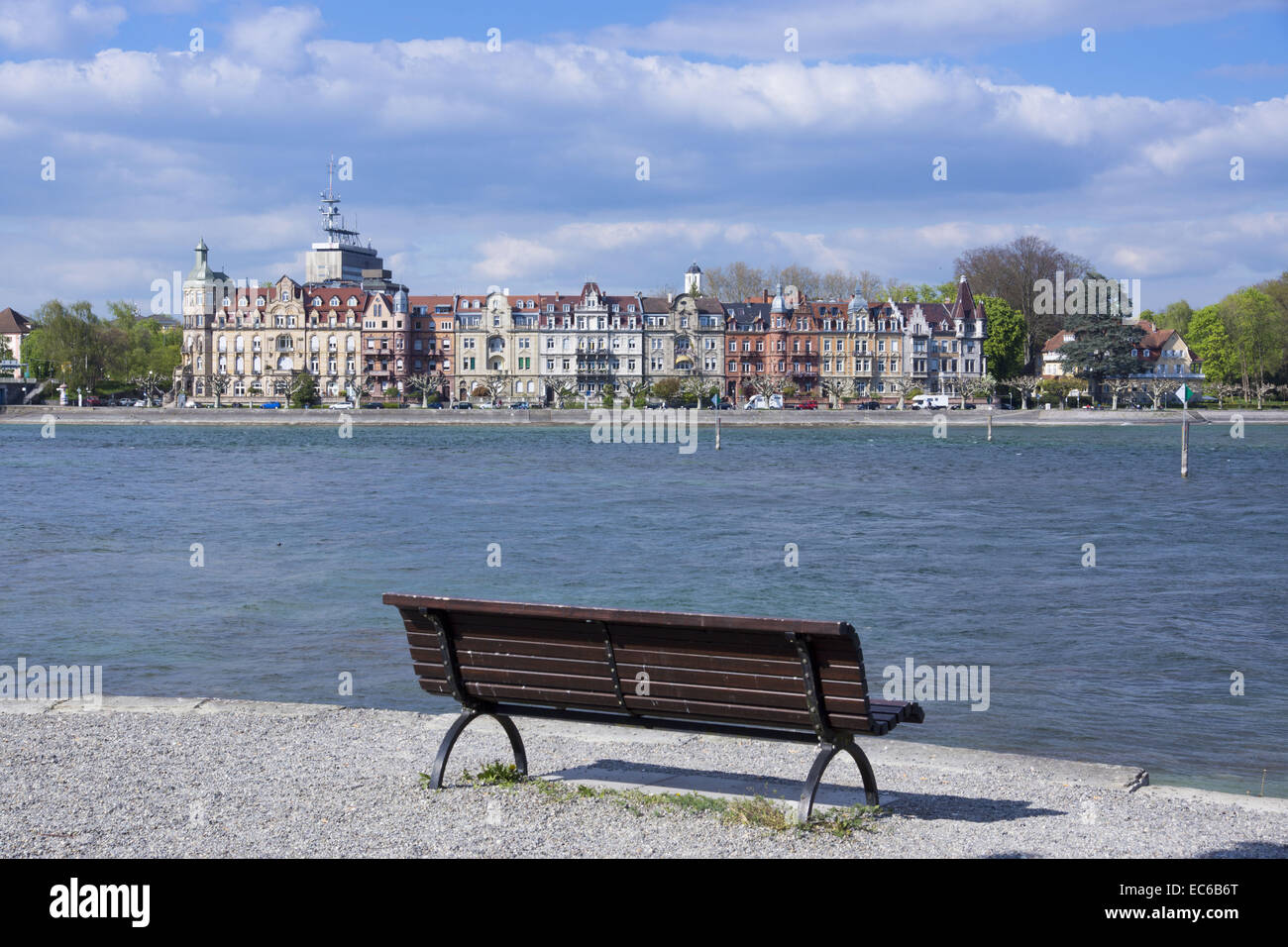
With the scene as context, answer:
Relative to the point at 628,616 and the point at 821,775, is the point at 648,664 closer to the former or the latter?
the point at 628,616

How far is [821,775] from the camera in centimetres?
654

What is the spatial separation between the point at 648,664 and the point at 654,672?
0.16ft

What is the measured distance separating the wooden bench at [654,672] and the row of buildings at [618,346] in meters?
118

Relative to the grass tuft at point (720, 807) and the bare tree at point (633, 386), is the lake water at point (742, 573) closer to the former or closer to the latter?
the grass tuft at point (720, 807)

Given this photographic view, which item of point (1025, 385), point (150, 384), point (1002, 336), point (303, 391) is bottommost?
point (1025, 385)

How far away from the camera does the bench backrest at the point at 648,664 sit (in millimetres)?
6316

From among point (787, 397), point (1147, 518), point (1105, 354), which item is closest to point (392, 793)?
point (1147, 518)

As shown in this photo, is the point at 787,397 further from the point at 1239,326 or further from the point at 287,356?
the point at 287,356

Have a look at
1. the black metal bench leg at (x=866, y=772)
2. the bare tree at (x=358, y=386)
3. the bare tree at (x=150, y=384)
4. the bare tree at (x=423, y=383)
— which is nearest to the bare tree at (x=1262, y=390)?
the bare tree at (x=423, y=383)

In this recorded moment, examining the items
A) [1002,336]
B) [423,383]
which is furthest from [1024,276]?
[423,383]

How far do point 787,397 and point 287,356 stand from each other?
4834cm

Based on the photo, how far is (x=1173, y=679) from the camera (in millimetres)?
13414

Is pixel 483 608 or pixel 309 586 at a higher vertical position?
pixel 483 608
